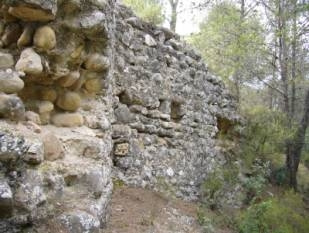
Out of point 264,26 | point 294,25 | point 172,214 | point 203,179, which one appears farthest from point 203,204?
point 264,26

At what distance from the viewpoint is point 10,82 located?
7.82 ft

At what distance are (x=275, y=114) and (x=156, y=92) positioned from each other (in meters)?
4.50

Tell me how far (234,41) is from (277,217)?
5218mm

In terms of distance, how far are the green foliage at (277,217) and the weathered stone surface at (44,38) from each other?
363 cm

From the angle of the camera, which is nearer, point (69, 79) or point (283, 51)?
point (69, 79)

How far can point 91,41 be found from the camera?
3104 mm

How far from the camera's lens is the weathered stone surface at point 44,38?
2592 mm

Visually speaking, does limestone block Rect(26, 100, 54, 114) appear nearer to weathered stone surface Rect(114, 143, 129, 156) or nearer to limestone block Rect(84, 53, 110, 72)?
limestone block Rect(84, 53, 110, 72)

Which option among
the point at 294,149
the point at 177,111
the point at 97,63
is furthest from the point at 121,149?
the point at 294,149

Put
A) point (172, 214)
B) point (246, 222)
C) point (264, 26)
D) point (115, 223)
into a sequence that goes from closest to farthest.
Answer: point (115, 223) → point (172, 214) → point (246, 222) → point (264, 26)

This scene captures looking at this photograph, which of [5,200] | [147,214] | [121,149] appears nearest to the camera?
[5,200]

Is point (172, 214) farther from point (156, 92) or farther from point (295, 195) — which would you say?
point (295, 195)

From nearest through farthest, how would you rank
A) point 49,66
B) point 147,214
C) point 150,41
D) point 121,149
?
point 49,66 → point 147,214 → point 121,149 → point 150,41

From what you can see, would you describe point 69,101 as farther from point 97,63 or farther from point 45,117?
point 97,63
